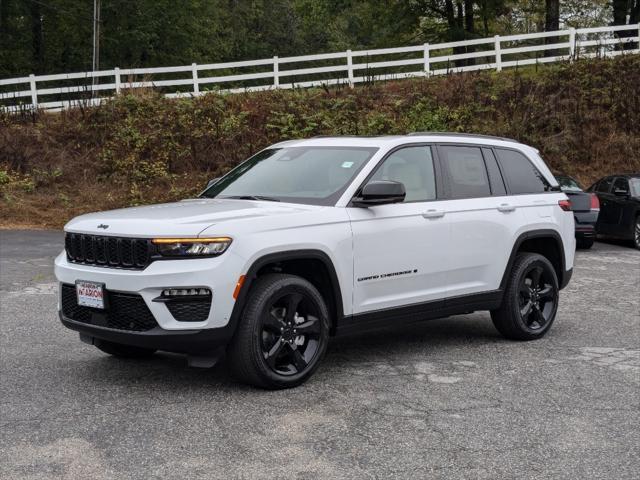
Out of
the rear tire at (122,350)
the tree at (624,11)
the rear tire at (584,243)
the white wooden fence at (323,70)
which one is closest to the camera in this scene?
the rear tire at (122,350)

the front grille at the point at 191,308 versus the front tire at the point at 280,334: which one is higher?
the front grille at the point at 191,308

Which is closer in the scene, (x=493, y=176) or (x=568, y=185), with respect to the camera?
(x=493, y=176)

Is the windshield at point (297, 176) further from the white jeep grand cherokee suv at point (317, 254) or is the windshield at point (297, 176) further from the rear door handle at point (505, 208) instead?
the rear door handle at point (505, 208)

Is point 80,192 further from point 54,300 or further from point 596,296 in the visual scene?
point 596,296

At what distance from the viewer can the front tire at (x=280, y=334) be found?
5.92m

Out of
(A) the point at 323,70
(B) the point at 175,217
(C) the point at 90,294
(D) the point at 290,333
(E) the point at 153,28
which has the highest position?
(E) the point at 153,28

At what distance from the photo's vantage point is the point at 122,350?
704 centimetres

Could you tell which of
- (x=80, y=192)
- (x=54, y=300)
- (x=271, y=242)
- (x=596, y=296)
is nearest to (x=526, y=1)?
(x=80, y=192)

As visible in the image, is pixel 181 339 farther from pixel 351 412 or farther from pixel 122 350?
pixel 122 350

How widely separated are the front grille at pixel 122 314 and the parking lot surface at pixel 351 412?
49 centimetres

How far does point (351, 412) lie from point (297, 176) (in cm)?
214

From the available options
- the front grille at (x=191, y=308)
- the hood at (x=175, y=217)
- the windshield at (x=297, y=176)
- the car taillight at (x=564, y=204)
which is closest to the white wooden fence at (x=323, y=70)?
the car taillight at (x=564, y=204)

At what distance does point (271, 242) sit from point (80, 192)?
17.5 meters

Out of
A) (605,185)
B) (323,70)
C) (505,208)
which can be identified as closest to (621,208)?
(605,185)
